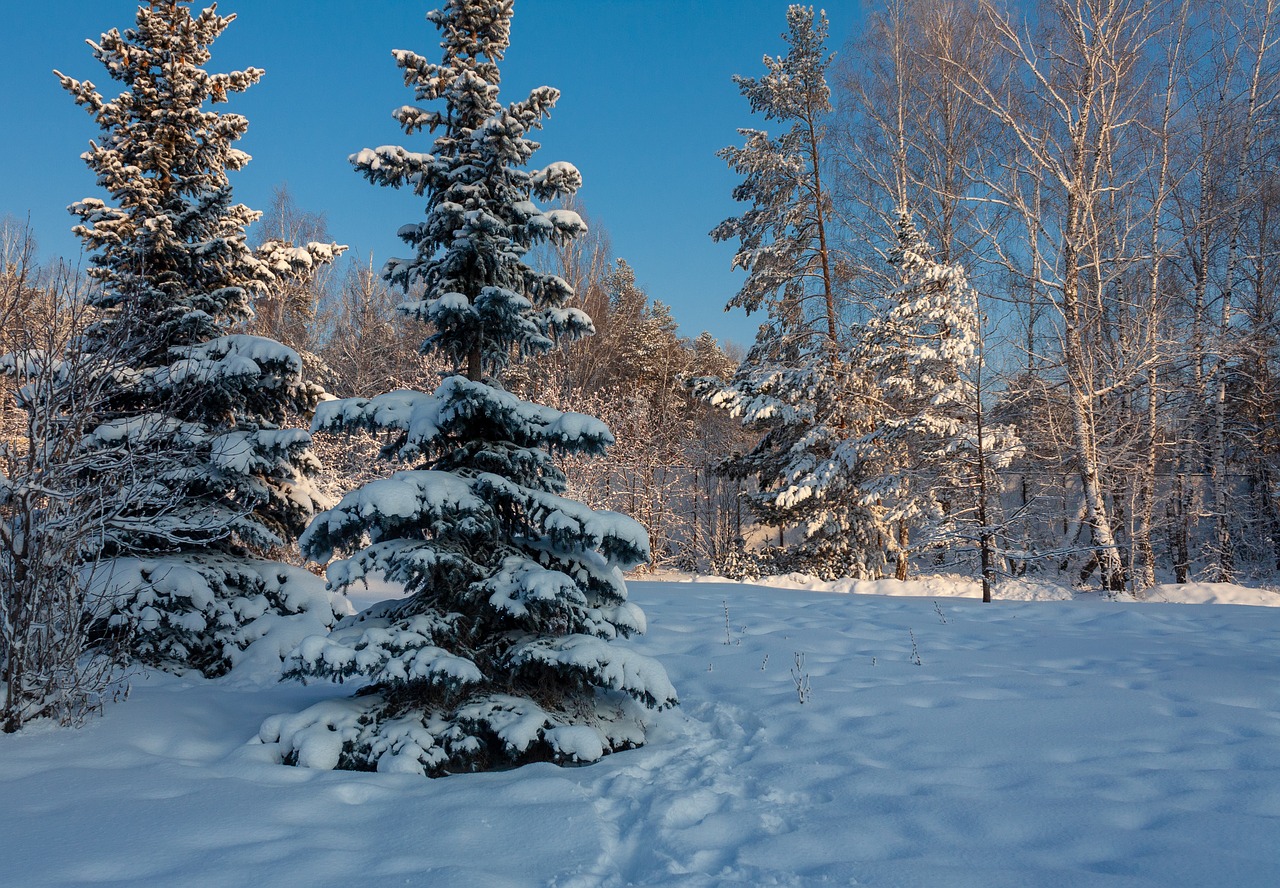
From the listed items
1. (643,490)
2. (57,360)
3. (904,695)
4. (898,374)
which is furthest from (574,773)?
(643,490)

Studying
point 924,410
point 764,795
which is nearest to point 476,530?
point 764,795

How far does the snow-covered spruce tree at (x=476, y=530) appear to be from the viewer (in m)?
4.52

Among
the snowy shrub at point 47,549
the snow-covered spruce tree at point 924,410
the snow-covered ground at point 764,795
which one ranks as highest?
the snow-covered spruce tree at point 924,410

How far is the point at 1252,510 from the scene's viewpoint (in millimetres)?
19891

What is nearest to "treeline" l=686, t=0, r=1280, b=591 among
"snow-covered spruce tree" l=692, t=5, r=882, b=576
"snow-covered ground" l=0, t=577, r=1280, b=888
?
"snow-covered spruce tree" l=692, t=5, r=882, b=576

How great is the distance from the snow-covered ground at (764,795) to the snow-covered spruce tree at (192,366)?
4.05 ft

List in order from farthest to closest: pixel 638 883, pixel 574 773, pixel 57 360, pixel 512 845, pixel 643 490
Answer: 1. pixel 643 490
2. pixel 57 360
3. pixel 574 773
4. pixel 512 845
5. pixel 638 883

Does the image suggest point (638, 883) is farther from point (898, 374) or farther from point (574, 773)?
point (898, 374)

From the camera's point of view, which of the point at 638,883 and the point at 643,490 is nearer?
the point at 638,883

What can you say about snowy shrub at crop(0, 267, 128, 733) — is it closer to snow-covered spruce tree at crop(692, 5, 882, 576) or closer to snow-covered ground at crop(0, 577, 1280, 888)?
snow-covered ground at crop(0, 577, 1280, 888)

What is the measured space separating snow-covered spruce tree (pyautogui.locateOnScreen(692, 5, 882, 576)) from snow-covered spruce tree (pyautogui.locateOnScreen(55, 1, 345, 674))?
9.28 m

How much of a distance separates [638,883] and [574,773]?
1.37m

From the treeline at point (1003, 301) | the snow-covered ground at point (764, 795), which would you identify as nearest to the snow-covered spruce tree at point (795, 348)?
the treeline at point (1003, 301)

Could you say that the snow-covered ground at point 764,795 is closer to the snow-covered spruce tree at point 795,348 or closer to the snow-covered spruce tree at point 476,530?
the snow-covered spruce tree at point 476,530
